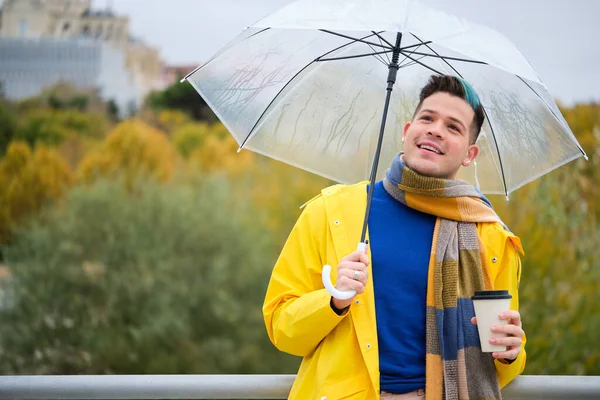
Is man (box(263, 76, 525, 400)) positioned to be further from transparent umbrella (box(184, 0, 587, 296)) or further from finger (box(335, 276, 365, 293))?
transparent umbrella (box(184, 0, 587, 296))

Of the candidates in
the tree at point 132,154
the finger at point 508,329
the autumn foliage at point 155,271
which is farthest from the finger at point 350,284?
the tree at point 132,154

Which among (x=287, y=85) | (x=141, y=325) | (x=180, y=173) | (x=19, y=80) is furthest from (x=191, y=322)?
(x=19, y=80)

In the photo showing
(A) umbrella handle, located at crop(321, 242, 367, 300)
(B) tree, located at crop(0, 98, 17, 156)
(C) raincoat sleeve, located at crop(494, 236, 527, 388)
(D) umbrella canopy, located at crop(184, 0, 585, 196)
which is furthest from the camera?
(B) tree, located at crop(0, 98, 17, 156)

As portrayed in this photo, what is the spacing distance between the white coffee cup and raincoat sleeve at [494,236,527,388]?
0.17 m

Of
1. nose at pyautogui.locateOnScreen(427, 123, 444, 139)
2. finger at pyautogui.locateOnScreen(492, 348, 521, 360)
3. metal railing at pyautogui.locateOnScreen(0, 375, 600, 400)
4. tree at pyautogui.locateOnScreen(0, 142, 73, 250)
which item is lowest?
tree at pyautogui.locateOnScreen(0, 142, 73, 250)

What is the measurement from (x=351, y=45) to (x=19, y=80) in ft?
196

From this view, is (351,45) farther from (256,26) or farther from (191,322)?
(191,322)

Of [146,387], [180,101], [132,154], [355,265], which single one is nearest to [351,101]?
[355,265]

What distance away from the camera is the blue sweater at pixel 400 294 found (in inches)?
74.3

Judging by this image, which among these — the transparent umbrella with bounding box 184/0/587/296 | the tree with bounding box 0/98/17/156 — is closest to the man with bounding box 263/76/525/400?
the transparent umbrella with bounding box 184/0/587/296

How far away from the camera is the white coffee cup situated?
1.79 meters

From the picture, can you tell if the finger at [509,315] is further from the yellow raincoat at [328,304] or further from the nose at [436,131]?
the nose at [436,131]

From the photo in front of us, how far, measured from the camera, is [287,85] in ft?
7.95

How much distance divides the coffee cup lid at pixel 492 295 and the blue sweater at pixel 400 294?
0.59 ft
